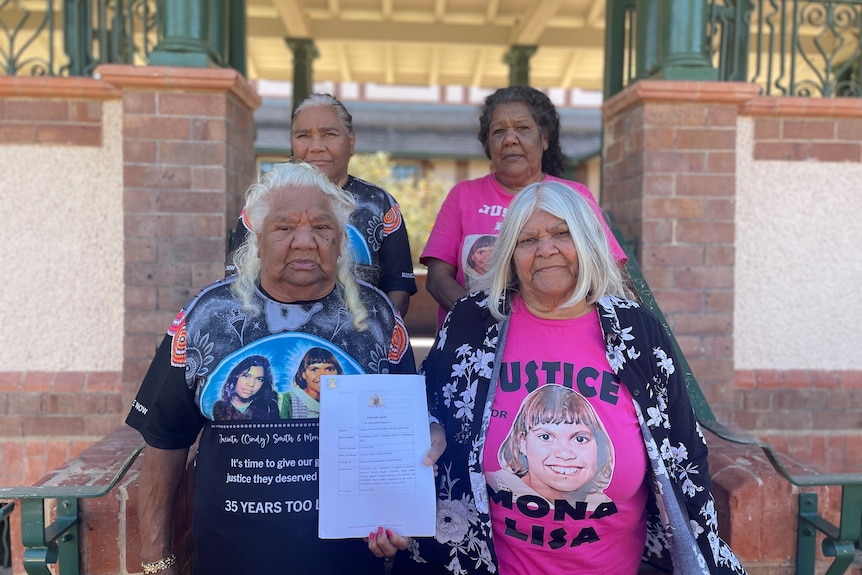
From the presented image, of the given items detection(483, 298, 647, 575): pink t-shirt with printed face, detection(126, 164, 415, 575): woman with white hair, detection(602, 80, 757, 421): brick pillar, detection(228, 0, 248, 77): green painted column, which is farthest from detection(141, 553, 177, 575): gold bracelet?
detection(228, 0, 248, 77): green painted column

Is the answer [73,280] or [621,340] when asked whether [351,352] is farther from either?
[73,280]

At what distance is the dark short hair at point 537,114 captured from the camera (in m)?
3.05

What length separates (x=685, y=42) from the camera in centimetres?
378

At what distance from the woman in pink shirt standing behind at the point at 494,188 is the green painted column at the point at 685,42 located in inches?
42.7

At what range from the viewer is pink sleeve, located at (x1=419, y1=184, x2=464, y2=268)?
3.02 meters

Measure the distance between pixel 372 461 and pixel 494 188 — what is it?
1.54 metres

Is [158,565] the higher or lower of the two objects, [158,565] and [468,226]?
the lower

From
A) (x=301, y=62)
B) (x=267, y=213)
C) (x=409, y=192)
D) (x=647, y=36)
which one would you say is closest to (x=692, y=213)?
(x=647, y=36)

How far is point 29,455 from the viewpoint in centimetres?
379

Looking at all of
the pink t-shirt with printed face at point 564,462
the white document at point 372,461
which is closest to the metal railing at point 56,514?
the white document at point 372,461

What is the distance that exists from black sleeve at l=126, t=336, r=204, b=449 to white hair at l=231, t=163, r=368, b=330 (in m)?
0.26

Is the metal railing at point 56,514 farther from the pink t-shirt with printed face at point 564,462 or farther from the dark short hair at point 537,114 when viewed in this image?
the dark short hair at point 537,114

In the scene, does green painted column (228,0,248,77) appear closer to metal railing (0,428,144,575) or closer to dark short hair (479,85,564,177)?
dark short hair (479,85,564,177)

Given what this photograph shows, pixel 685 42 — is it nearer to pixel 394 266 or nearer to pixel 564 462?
pixel 394 266
